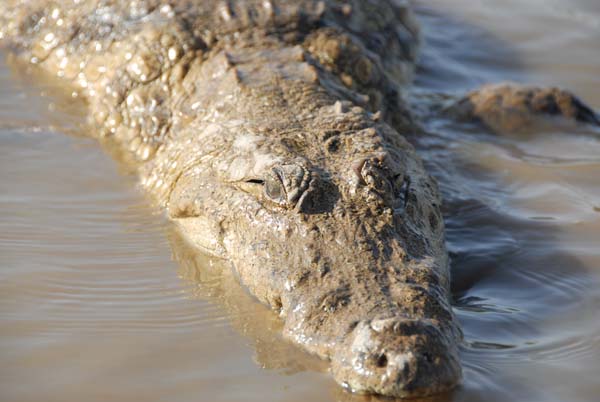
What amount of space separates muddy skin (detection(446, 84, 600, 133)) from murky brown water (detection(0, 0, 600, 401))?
0.47 ft

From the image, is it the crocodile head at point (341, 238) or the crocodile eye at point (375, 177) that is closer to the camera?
the crocodile head at point (341, 238)

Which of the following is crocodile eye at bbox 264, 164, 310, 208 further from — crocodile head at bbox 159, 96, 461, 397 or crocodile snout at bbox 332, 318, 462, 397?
crocodile snout at bbox 332, 318, 462, 397

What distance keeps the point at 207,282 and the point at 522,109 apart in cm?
320

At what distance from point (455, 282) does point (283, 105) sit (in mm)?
1427

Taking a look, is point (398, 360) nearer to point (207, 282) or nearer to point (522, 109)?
point (207, 282)

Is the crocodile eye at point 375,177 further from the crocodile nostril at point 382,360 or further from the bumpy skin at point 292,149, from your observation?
the crocodile nostril at point 382,360

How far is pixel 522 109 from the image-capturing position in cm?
654

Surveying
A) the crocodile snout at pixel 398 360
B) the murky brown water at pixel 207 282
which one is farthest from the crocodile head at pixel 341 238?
the murky brown water at pixel 207 282

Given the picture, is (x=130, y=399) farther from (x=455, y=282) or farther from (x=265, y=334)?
(x=455, y=282)

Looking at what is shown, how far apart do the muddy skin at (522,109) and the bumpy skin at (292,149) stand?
60cm

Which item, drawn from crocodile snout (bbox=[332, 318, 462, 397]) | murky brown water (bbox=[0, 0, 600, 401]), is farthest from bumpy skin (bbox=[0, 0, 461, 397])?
murky brown water (bbox=[0, 0, 600, 401])

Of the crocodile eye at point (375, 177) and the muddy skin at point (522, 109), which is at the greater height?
the crocodile eye at point (375, 177)

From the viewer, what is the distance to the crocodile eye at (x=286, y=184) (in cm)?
415

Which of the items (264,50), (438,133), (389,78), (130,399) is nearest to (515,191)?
(438,133)
